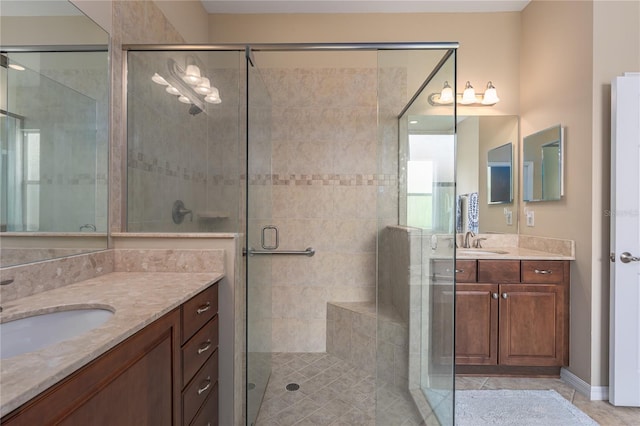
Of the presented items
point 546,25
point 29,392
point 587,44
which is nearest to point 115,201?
point 29,392

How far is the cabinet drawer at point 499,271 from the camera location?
2336 millimetres

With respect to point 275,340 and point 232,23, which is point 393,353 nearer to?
point 275,340

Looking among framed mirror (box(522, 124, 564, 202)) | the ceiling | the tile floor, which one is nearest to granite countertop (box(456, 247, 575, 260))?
framed mirror (box(522, 124, 564, 202))

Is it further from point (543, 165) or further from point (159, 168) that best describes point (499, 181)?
point (159, 168)

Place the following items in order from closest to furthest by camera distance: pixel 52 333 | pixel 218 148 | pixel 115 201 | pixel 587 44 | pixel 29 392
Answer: pixel 29 392
pixel 52 333
pixel 115 201
pixel 218 148
pixel 587 44

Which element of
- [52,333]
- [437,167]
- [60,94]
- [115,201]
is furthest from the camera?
[437,167]

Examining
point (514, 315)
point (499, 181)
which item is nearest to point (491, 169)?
point (499, 181)

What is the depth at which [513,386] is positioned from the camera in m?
2.26

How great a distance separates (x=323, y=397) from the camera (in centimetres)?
211

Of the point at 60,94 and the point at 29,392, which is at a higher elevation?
the point at 60,94

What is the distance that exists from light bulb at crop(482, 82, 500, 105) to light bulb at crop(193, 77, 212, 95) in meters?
2.42

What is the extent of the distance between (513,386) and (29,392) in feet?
9.09

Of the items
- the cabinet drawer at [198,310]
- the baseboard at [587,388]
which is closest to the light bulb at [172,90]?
the cabinet drawer at [198,310]

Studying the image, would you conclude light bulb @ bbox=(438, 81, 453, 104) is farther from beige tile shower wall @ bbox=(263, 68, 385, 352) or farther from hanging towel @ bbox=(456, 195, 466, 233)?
hanging towel @ bbox=(456, 195, 466, 233)
